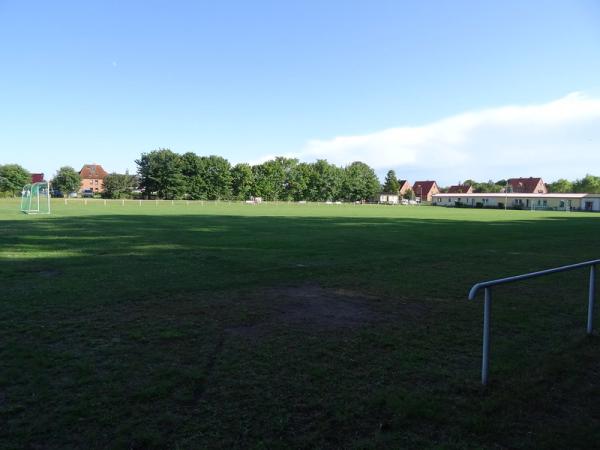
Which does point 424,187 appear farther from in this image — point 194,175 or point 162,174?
point 162,174

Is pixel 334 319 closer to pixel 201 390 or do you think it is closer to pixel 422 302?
pixel 422 302

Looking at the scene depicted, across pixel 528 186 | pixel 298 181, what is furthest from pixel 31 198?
pixel 528 186

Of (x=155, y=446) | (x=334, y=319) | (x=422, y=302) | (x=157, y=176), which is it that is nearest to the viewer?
(x=155, y=446)

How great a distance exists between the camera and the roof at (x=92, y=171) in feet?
527

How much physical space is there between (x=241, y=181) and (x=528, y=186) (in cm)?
9736

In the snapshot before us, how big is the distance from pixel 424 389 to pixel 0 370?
15.7 feet

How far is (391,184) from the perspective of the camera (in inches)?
5846

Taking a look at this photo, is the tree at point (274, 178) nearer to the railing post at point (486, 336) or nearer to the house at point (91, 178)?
the house at point (91, 178)

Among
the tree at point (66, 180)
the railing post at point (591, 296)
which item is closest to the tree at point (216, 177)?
the tree at point (66, 180)

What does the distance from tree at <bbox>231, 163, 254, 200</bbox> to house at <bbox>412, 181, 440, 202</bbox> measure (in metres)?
82.8

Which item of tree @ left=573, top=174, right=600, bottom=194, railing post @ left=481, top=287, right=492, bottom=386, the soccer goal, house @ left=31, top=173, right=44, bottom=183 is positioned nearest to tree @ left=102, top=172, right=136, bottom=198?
house @ left=31, top=173, right=44, bottom=183

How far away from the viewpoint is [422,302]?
8.52m

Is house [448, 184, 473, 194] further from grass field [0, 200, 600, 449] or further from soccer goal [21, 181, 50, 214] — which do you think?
grass field [0, 200, 600, 449]

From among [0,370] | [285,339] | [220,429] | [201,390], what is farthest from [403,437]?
[0,370]
